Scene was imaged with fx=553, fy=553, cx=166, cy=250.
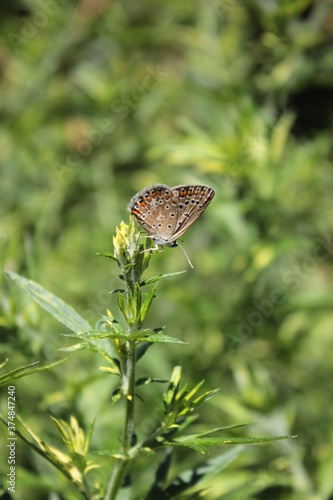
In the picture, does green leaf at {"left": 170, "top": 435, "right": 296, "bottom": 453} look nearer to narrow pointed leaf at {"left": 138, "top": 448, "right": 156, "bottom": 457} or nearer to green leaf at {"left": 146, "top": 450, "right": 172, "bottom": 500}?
narrow pointed leaf at {"left": 138, "top": 448, "right": 156, "bottom": 457}

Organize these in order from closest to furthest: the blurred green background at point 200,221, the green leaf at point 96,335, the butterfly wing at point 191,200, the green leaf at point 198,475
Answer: the green leaf at point 96,335
the green leaf at point 198,475
the butterfly wing at point 191,200
the blurred green background at point 200,221

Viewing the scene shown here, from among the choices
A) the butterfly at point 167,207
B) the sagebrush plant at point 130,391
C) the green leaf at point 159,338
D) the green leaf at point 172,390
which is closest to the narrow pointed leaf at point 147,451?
the sagebrush plant at point 130,391

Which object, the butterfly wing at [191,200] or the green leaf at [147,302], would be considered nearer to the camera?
the green leaf at [147,302]

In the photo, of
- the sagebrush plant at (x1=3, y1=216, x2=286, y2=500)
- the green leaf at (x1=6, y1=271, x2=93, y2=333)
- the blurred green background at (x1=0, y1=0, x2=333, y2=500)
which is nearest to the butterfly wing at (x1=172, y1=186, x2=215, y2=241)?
the sagebrush plant at (x1=3, y1=216, x2=286, y2=500)

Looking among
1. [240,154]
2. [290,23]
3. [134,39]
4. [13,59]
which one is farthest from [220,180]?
[13,59]

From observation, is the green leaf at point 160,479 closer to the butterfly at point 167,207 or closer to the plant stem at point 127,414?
the plant stem at point 127,414

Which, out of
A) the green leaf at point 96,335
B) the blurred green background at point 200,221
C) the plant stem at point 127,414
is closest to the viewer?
the green leaf at point 96,335
